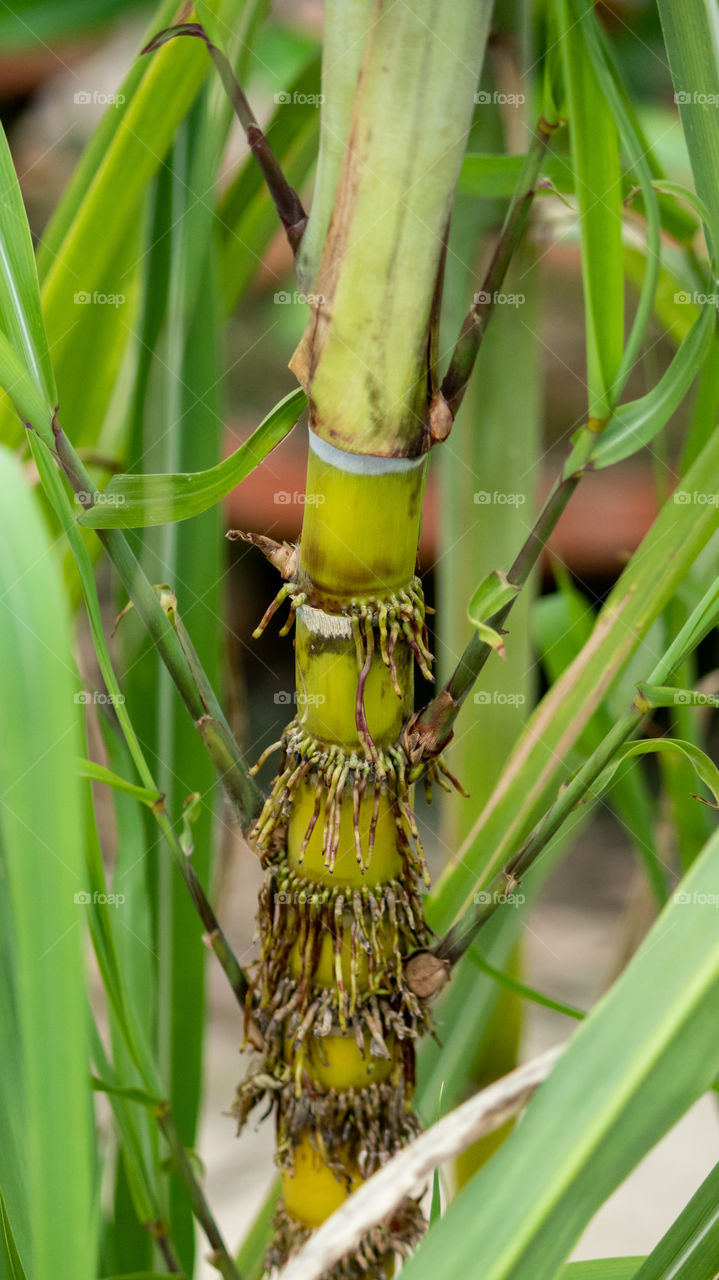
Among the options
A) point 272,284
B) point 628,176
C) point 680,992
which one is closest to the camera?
point 680,992

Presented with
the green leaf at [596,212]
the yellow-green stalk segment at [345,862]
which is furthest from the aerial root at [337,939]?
the green leaf at [596,212]

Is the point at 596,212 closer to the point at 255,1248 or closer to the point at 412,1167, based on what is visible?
the point at 412,1167

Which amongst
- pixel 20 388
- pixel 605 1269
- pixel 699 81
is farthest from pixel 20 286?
pixel 605 1269

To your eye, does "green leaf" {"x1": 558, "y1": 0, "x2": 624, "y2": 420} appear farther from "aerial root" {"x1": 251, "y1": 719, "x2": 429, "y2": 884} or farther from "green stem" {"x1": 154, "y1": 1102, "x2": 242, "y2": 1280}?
"green stem" {"x1": 154, "y1": 1102, "x2": 242, "y2": 1280}

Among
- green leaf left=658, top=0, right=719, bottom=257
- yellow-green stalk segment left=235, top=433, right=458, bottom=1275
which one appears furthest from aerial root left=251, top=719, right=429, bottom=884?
green leaf left=658, top=0, right=719, bottom=257

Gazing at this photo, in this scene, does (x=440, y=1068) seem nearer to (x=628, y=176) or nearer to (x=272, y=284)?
(x=628, y=176)

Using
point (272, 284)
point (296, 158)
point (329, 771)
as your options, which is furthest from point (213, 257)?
point (272, 284)

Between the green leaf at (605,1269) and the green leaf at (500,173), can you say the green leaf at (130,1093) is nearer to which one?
the green leaf at (605,1269)

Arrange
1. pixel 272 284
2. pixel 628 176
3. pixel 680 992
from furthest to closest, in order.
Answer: pixel 272 284, pixel 628 176, pixel 680 992
